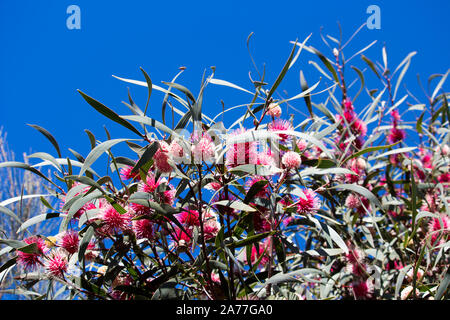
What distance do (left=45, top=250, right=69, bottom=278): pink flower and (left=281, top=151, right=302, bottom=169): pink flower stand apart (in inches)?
15.7

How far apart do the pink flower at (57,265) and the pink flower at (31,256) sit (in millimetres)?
21

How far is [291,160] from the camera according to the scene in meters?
0.65

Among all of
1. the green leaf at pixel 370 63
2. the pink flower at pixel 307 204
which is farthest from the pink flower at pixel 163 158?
the green leaf at pixel 370 63

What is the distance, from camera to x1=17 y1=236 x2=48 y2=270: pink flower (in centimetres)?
69

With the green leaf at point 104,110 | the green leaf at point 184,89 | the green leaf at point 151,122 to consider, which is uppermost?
the green leaf at point 184,89

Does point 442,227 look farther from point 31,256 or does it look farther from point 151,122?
point 31,256

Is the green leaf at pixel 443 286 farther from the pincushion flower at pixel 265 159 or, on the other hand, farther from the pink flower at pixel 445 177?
the pink flower at pixel 445 177

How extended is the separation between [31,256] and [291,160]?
0.47 metres

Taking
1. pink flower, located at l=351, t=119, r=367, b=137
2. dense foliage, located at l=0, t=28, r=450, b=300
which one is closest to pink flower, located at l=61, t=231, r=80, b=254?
dense foliage, located at l=0, t=28, r=450, b=300

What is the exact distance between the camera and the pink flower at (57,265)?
68 cm

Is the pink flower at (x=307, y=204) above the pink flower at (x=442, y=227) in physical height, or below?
above
